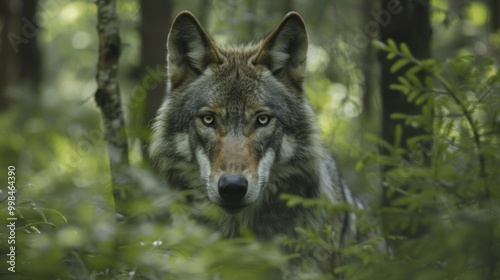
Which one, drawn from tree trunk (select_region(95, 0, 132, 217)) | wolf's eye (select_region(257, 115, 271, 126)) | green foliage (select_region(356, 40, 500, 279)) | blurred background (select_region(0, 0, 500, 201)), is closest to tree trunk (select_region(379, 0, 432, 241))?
blurred background (select_region(0, 0, 500, 201))

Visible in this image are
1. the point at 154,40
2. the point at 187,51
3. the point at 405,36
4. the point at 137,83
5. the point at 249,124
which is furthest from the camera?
the point at 154,40

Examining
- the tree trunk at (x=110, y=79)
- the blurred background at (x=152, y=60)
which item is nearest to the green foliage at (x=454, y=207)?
the blurred background at (x=152, y=60)

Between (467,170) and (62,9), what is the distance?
14893mm

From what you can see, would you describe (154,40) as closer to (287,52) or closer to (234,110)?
(287,52)

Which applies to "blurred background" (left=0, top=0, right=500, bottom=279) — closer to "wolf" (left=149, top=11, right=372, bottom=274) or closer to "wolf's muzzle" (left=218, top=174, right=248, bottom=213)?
"wolf" (left=149, top=11, right=372, bottom=274)

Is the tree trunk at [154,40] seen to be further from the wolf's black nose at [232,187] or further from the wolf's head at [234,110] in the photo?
the wolf's black nose at [232,187]

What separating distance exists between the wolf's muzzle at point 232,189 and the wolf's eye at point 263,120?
767 millimetres

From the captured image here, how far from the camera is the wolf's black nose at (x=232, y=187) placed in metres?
4.61

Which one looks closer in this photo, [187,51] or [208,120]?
[208,120]

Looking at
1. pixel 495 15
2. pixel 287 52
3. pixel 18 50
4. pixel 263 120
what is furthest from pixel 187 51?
pixel 495 15

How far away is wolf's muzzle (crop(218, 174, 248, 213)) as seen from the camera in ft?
15.1

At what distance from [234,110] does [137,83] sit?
275cm

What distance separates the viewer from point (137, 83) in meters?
7.62

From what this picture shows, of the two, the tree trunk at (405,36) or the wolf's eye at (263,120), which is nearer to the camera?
the wolf's eye at (263,120)
